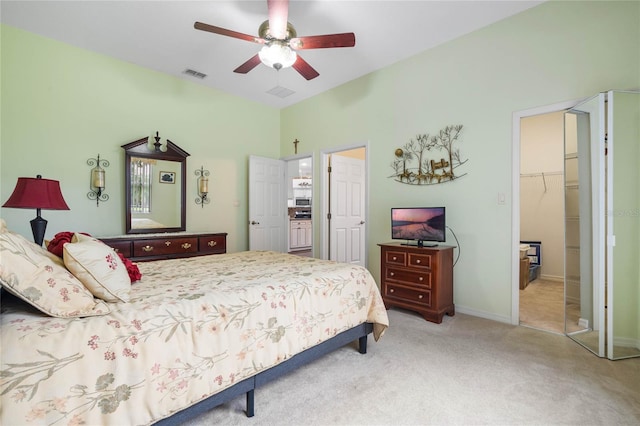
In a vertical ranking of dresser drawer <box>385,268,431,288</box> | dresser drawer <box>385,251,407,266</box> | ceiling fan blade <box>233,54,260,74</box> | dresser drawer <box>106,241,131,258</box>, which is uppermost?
ceiling fan blade <box>233,54,260,74</box>

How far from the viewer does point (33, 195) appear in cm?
253

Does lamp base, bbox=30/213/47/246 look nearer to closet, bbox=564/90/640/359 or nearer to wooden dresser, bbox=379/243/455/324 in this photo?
wooden dresser, bbox=379/243/455/324

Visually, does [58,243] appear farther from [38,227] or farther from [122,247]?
[122,247]

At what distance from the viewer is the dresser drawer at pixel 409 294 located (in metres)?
3.18

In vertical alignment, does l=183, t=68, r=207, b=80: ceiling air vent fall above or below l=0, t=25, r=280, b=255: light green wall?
above

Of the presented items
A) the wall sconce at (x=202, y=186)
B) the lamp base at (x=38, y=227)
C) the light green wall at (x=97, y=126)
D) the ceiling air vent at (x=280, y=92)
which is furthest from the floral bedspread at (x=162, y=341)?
the ceiling air vent at (x=280, y=92)

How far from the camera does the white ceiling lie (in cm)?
288

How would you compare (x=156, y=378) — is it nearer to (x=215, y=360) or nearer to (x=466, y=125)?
(x=215, y=360)

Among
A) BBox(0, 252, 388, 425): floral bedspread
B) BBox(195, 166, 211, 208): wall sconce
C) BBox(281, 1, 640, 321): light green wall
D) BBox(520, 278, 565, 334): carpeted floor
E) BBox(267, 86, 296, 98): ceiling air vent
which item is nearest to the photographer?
BBox(0, 252, 388, 425): floral bedspread

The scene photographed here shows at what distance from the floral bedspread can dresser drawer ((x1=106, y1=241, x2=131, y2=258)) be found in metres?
1.67

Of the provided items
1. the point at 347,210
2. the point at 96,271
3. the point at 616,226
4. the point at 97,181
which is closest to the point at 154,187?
the point at 97,181

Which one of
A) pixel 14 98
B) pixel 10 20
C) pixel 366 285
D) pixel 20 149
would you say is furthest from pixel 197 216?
pixel 366 285

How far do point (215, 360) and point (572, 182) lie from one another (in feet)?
10.8

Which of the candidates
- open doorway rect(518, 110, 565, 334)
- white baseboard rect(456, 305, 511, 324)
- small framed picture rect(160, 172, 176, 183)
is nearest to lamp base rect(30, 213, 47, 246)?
small framed picture rect(160, 172, 176, 183)
